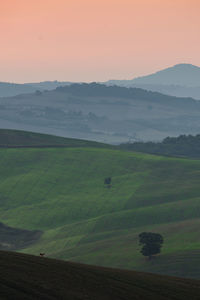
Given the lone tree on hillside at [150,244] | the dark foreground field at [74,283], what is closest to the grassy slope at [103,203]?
the lone tree on hillside at [150,244]

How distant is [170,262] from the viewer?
8950cm

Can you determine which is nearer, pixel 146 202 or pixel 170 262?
pixel 170 262

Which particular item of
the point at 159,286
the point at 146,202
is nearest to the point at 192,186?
the point at 146,202

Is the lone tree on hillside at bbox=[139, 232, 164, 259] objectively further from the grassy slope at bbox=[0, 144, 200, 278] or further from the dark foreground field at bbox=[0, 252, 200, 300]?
the dark foreground field at bbox=[0, 252, 200, 300]

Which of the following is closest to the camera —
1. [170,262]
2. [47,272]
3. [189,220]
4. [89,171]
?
[47,272]

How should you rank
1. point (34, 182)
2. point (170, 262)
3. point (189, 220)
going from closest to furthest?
point (170, 262), point (189, 220), point (34, 182)

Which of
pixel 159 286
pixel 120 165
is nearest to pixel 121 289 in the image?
pixel 159 286

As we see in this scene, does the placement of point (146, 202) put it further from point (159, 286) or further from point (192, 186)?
point (159, 286)

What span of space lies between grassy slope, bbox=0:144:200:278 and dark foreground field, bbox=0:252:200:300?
41.7 metres

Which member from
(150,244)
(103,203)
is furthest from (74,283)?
(103,203)

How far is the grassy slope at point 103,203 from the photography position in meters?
98.8

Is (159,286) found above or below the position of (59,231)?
above

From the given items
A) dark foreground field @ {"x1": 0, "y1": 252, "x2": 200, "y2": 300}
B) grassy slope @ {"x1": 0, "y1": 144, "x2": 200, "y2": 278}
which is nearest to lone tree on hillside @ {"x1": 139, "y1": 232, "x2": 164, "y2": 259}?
grassy slope @ {"x1": 0, "y1": 144, "x2": 200, "y2": 278}

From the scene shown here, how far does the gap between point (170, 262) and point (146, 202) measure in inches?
1894
